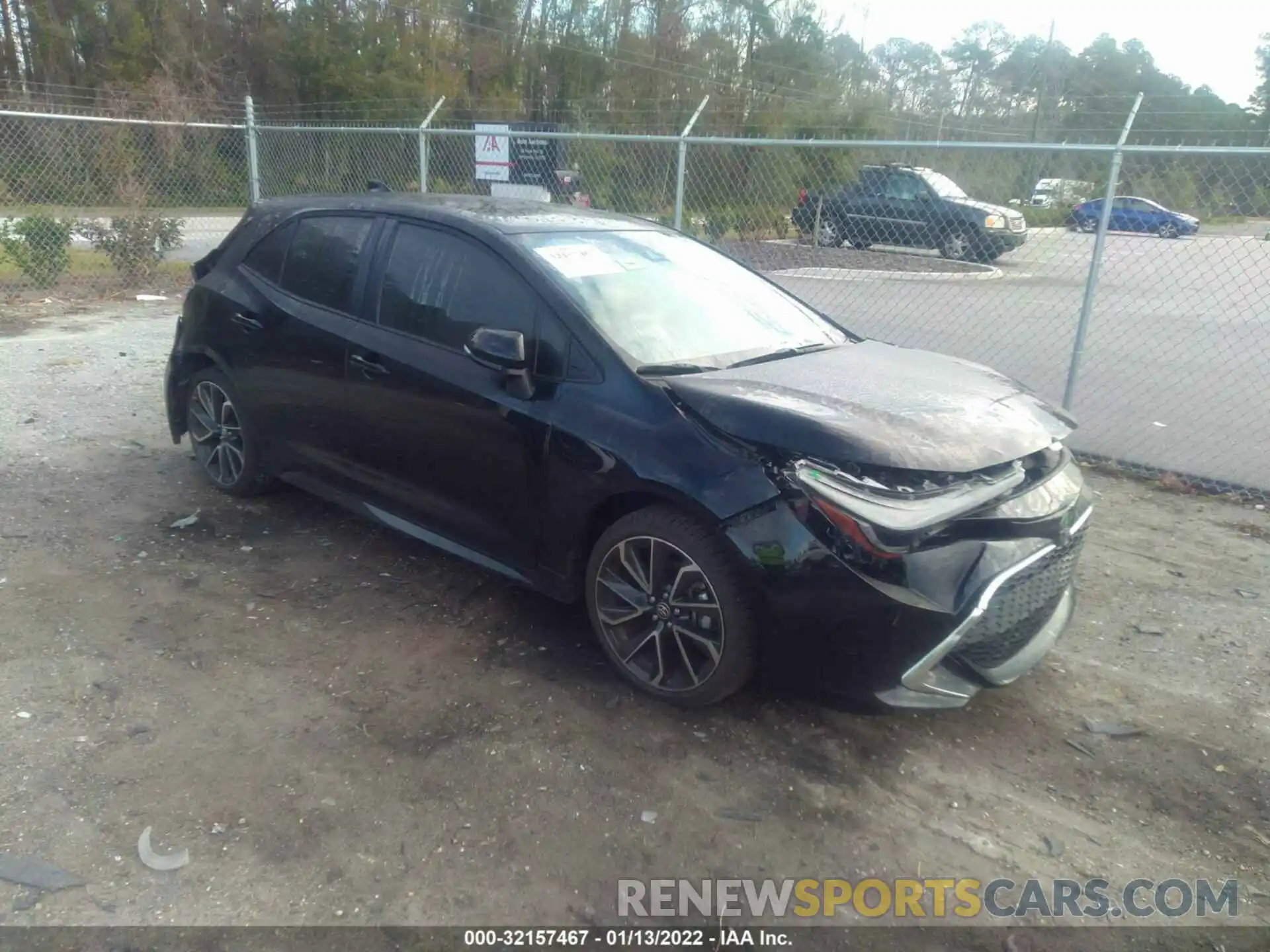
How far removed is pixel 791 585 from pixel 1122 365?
24.3ft

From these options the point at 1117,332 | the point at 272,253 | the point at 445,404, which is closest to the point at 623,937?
the point at 445,404

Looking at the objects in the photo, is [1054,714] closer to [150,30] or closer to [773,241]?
[773,241]

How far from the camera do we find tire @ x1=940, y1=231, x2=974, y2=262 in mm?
7969

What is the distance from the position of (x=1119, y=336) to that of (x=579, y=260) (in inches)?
327

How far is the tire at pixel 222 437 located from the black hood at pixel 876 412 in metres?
2.61

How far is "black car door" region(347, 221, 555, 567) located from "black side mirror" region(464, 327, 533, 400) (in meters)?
0.05

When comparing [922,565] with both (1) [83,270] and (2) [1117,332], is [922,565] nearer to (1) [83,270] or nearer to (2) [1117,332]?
(2) [1117,332]

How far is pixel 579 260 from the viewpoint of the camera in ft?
13.0

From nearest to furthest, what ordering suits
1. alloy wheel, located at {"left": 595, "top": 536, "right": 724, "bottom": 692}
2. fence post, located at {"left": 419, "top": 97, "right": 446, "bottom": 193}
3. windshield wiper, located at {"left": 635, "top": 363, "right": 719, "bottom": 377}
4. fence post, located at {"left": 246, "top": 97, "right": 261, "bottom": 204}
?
alloy wheel, located at {"left": 595, "top": 536, "right": 724, "bottom": 692}, windshield wiper, located at {"left": 635, "top": 363, "right": 719, "bottom": 377}, fence post, located at {"left": 419, "top": 97, "right": 446, "bottom": 193}, fence post, located at {"left": 246, "top": 97, "right": 261, "bottom": 204}

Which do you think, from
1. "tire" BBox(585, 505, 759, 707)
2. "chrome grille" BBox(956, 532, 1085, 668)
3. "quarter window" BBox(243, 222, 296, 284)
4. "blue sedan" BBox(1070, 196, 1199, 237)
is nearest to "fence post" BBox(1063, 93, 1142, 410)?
"blue sedan" BBox(1070, 196, 1199, 237)

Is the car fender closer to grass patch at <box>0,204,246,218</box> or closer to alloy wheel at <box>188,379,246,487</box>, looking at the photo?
alloy wheel at <box>188,379,246,487</box>

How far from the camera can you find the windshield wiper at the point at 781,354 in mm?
3816

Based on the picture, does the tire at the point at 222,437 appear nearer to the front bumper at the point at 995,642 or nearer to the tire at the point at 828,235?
the front bumper at the point at 995,642

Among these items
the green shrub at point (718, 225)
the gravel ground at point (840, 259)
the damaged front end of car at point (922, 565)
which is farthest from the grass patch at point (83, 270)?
the damaged front end of car at point (922, 565)
